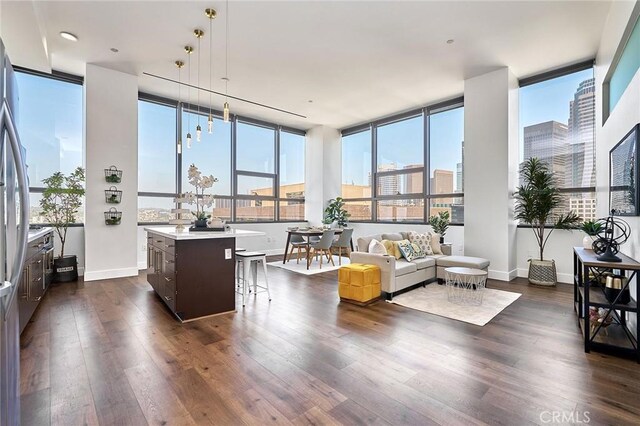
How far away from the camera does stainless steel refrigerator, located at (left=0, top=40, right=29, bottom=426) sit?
1.20m

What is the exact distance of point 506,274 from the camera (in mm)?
5191

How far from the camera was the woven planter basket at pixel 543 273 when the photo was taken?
4.84 m

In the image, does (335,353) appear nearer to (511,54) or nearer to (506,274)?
(506,274)

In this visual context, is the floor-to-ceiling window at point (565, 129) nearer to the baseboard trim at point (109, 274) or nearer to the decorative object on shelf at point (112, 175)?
the decorative object on shelf at point (112, 175)

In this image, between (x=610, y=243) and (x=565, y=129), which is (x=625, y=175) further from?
(x=565, y=129)

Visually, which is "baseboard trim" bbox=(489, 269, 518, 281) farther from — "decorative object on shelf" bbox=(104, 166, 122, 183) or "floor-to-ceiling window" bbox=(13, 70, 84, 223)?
"floor-to-ceiling window" bbox=(13, 70, 84, 223)

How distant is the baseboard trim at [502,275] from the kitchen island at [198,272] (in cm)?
422

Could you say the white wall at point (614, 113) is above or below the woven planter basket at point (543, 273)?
above

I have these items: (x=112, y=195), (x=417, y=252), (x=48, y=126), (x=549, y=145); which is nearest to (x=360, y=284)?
(x=417, y=252)

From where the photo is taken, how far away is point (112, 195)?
526 cm

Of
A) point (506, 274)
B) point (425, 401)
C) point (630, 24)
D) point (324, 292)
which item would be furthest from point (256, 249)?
point (630, 24)

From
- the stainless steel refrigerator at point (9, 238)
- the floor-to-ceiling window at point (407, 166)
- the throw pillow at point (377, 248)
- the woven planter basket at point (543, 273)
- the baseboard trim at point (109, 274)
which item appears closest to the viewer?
the stainless steel refrigerator at point (9, 238)

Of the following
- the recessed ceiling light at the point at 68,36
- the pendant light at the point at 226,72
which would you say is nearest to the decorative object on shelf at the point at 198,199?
the pendant light at the point at 226,72

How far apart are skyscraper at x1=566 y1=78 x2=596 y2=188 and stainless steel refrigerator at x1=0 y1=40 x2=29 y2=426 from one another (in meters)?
6.59
